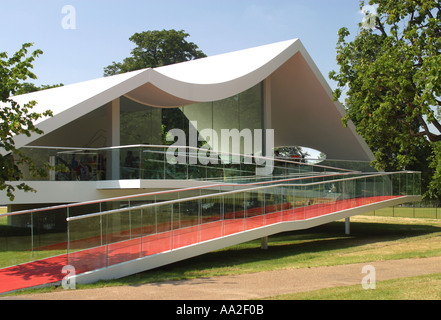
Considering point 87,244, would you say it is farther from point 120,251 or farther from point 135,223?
point 135,223

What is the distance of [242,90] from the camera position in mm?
20578

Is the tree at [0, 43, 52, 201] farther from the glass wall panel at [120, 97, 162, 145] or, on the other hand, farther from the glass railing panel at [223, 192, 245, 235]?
the glass wall panel at [120, 97, 162, 145]

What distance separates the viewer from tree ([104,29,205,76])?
55594 mm

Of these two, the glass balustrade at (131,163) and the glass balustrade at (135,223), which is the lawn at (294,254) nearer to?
the glass balustrade at (135,223)

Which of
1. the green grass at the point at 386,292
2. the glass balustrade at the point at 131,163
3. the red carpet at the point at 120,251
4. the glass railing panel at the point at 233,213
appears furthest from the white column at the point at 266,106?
the green grass at the point at 386,292

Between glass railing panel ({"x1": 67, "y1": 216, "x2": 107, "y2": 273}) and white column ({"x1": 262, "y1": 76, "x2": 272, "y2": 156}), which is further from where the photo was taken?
white column ({"x1": 262, "y1": 76, "x2": 272, "y2": 156})

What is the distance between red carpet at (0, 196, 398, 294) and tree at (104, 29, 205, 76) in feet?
140

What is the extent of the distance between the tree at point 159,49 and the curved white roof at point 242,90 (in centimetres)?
2821

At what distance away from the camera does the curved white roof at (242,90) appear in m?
15.9

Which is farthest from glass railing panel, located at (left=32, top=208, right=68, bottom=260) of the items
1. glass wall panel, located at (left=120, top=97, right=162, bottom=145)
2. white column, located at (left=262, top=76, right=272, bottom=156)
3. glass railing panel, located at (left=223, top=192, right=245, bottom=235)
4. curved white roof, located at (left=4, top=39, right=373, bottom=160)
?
white column, located at (left=262, top=76, right=272, bottom=156)

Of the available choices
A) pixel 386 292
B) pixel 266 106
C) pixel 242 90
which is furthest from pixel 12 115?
pixel 266 106

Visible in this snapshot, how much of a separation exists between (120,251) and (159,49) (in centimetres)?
4698
